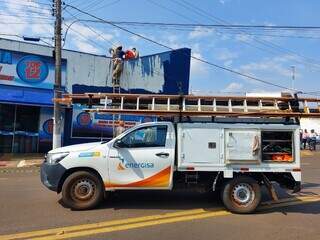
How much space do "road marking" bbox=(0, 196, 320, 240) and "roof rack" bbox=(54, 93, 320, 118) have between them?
6.53 ft

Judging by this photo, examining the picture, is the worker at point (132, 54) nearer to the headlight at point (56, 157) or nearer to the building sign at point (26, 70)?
the building sign at point (26, 70)

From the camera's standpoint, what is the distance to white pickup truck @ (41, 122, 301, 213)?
9.91m

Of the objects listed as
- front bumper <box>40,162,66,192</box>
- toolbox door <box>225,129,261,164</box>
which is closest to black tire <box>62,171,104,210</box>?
front bumper <box>40,162,66,192</box>

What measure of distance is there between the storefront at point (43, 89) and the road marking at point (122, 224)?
15.6 metres

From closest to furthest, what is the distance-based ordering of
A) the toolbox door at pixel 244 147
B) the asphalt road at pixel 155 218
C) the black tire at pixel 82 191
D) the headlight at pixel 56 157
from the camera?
the asphalt road at pixel 155 218, the black tire at pixel 82 191, the headlight at pixel 56 157, the toolbox door at pixel 244 147

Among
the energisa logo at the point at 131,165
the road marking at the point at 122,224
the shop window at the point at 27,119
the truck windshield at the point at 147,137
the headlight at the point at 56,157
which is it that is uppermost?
the shop window at the point at 27,119

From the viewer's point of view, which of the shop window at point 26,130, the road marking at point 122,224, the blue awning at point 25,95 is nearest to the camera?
the road marking at point 122,224

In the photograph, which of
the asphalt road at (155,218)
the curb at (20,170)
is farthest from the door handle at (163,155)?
the curb at (20,170)

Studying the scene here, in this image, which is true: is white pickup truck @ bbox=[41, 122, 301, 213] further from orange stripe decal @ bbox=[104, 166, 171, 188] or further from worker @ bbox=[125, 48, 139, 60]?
worker @ bbox=[125, 48, 139, 60]

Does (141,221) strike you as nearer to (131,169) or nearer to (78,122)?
(131,169)

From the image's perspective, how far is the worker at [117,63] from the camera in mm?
27125

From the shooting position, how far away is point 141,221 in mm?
8883

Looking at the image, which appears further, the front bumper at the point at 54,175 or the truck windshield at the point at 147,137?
the truck windshield at the point at 147,137

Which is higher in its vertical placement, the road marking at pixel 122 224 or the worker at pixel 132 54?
the worker at pixel 132 54
